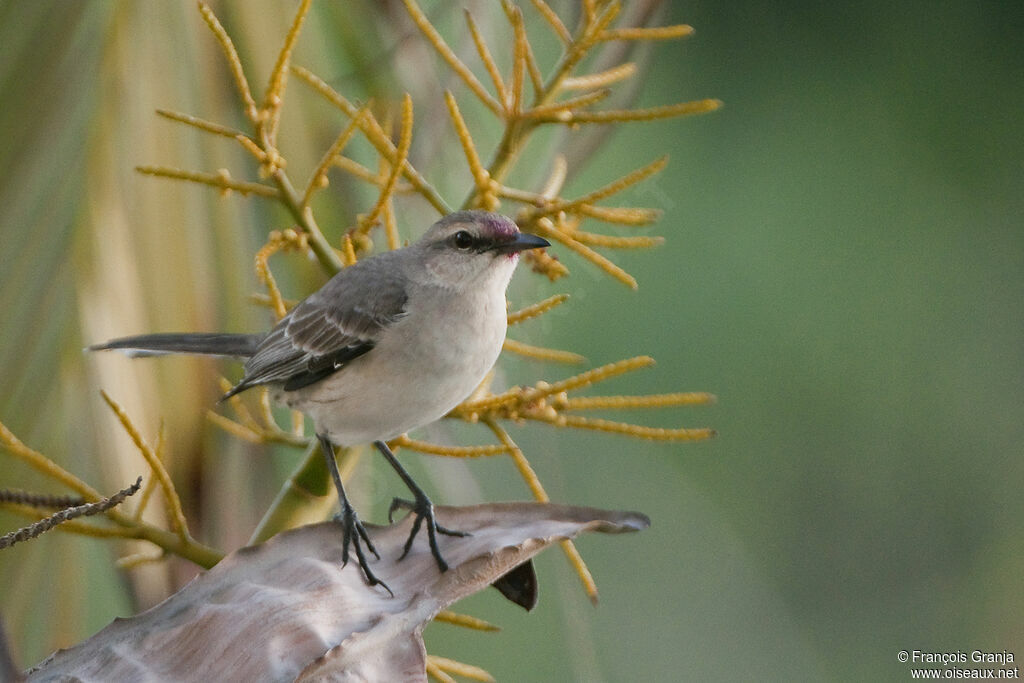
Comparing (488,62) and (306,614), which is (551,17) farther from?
(306,614)

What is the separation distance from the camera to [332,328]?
111cm

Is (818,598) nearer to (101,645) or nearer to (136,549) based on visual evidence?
(136,549)

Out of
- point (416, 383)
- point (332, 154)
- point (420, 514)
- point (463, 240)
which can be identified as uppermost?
point (332, 154)

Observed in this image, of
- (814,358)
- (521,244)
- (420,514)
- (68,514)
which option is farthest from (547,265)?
(814,358)

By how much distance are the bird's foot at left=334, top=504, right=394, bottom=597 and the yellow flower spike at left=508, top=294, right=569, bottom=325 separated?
228 mm

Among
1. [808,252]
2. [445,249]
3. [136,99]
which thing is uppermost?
[136,99]

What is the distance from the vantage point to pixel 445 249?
1071 millimetres

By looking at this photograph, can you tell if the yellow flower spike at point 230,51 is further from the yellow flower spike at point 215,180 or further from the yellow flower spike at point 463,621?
the yellow flower spike at point 463,621

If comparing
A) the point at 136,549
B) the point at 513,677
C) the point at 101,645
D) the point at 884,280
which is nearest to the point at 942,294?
the point at 884,280

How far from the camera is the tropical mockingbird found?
956mm

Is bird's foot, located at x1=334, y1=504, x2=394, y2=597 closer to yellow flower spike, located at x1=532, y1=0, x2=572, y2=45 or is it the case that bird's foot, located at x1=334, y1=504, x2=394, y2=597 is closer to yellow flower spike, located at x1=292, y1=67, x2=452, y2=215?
yellow flower spike, located at x1=292, y1=67, x2=452, y2=215

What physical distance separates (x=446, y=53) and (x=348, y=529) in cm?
40

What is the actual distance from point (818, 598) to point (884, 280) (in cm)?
73

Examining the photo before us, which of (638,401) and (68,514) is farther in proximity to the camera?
(638,401)
